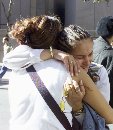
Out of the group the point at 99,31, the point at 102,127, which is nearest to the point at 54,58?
the point at 102,127

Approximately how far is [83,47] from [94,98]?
0.97ft

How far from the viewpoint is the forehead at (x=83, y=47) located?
253cm

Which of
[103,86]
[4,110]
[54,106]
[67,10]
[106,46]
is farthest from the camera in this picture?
[67,10]

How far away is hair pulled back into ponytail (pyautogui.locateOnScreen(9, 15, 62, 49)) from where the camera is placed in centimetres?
248

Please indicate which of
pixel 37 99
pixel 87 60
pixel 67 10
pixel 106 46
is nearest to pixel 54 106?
pixel 37 99

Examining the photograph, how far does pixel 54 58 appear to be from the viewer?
99.3 inches

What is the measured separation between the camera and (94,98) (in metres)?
2.44

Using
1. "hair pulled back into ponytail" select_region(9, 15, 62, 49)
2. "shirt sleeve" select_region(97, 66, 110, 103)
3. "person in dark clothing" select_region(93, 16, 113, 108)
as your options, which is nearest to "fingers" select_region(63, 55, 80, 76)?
"hair pulled back into ponytail" select_region(9, 15, 62, 49)

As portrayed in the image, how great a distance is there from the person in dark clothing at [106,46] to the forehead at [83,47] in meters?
2.03

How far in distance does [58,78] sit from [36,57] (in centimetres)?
21

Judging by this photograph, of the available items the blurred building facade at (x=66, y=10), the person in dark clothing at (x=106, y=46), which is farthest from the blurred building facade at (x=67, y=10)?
the person in dark clothing at (x=106, y=46)

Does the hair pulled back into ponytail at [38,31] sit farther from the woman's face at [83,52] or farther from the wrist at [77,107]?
the wrist at [77,107]

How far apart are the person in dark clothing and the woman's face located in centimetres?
200

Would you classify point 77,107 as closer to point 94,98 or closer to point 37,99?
point 94,98
